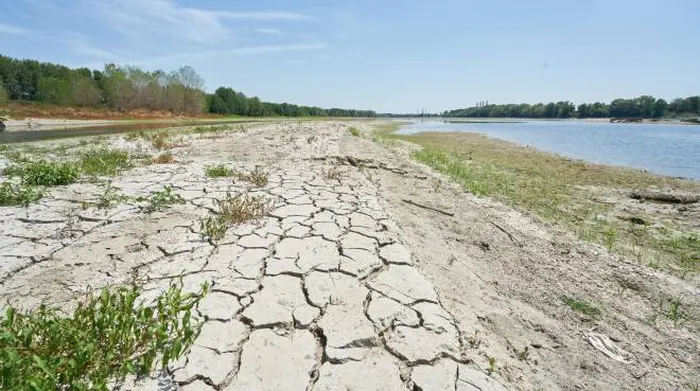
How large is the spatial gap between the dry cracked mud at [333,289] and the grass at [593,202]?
2.70 feet

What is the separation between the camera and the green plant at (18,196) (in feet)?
13.4

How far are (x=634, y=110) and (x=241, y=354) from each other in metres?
108

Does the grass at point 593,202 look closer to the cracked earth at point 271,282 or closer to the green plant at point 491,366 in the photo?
the cracked earth at point 271,282

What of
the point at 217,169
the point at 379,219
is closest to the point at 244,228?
the point at 379,219

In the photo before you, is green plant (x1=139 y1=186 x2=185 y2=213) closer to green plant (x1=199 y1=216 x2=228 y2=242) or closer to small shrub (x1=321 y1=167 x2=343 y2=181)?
green plant (x1=199 y1=216 x2=228 y2=242)

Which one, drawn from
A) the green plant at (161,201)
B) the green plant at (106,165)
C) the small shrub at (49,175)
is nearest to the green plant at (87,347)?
the green plant at (161,201)

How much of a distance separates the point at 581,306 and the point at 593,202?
197 inches

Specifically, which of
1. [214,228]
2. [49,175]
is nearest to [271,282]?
[214,228]

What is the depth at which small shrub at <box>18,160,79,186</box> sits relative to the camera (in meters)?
4.97

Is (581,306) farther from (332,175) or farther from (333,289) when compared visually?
(332,175)

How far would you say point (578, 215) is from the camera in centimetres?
593

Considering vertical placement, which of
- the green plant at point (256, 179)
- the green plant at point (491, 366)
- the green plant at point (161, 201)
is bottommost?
the green plant at point (491, 366)

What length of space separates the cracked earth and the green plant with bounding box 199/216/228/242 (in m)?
0.06

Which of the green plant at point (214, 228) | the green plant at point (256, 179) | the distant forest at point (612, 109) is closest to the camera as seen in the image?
the green plant at point (214, 228)
